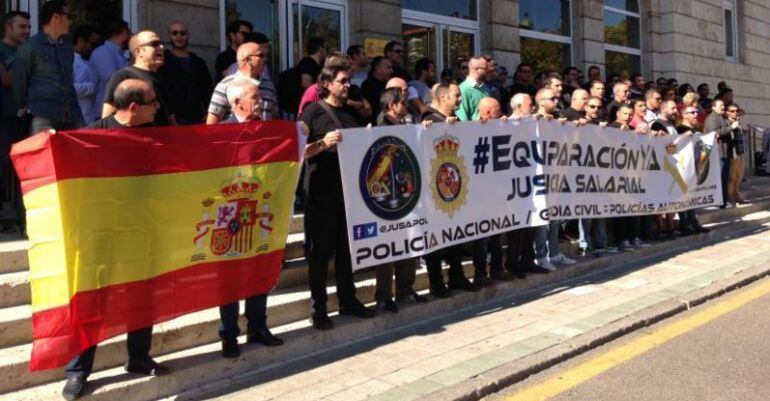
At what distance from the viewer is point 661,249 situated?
934 centimetres

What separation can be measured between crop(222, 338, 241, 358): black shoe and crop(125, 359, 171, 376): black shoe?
1.37 feet

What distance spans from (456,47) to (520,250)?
6599mm

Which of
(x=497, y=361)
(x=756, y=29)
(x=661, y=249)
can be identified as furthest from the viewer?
(x=756, y=29)

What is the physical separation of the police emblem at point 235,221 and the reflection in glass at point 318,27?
17.8ft

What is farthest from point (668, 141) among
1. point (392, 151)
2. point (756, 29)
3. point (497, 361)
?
point (756, 29)

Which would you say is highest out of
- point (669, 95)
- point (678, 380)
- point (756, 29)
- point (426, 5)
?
point (756, 29)

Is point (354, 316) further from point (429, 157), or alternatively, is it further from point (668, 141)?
point (668, 141)

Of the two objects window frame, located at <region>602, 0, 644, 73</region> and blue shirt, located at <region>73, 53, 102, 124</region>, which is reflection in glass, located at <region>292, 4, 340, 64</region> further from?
window frame, located at <region>602, 0, 644, 73</region>

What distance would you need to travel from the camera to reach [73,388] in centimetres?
395

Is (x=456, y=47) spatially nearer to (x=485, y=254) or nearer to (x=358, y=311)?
(x=485, y=254)

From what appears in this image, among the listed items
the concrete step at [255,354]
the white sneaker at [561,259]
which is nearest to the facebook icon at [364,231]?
the concrete step at [255,354]

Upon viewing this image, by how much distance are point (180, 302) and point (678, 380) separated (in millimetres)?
3239

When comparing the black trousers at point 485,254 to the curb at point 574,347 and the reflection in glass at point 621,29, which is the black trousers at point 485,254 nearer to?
the curb at point 574,347

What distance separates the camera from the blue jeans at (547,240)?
7566 millimetres
